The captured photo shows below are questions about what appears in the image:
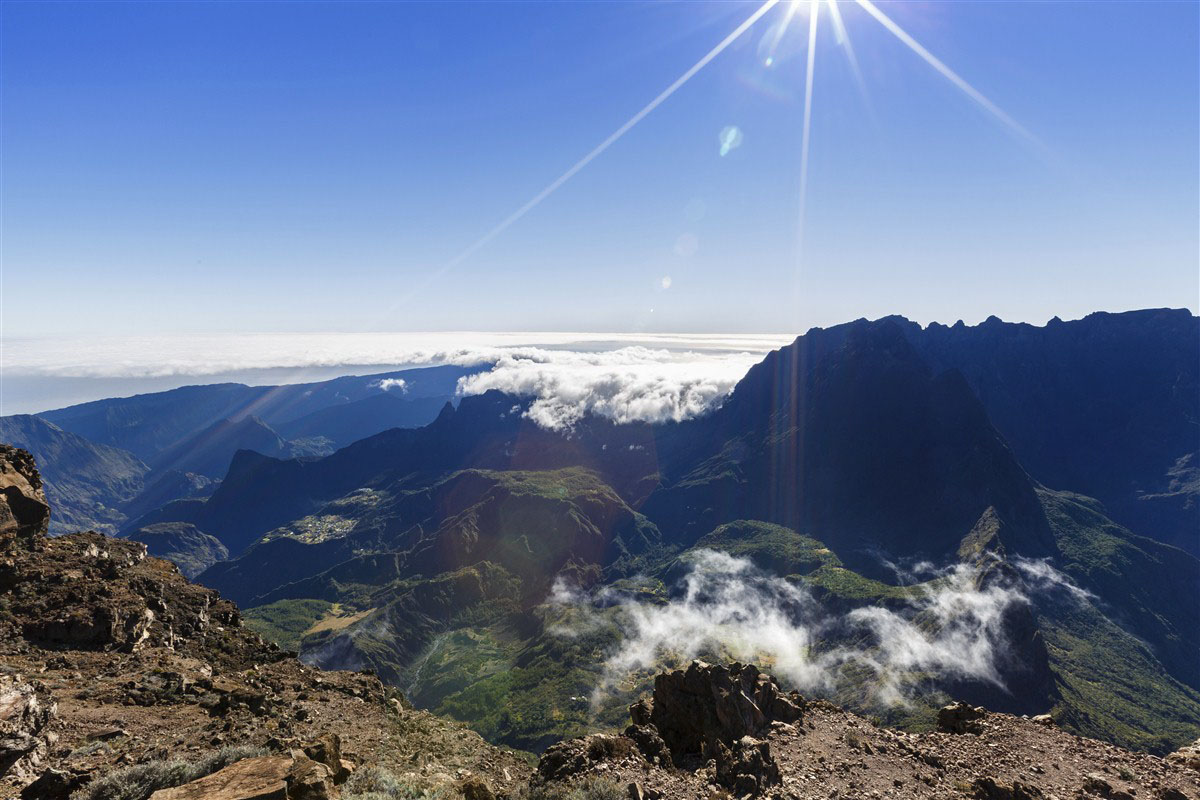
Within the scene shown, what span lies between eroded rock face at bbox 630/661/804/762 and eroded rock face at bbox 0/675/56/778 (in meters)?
29.4

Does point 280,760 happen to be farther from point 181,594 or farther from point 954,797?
point 181,594

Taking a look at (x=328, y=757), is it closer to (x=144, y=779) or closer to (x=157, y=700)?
(x=144, y=779)

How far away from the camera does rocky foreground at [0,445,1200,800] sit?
1953cm

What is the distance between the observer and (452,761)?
30000mm

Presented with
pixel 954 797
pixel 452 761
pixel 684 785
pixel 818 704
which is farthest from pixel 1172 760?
pixel 452 761

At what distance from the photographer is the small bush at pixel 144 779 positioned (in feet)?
56.9

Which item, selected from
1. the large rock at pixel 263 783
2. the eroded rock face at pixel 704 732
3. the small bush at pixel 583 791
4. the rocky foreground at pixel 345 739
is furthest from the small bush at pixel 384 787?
the eroded rock face at pixel 704 732

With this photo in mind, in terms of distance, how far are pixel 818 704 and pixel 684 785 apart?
16.5 meters

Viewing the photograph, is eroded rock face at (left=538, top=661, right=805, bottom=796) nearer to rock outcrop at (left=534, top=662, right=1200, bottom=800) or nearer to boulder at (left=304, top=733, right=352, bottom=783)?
rock outcrop at (left=534, top=662, right=1200, bottom=800)

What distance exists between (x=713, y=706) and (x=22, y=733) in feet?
112

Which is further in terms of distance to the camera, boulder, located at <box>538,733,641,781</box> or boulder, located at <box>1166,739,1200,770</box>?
boulder, located at <box>1166,739,1200,770</box>

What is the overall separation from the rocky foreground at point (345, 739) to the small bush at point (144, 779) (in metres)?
0.07

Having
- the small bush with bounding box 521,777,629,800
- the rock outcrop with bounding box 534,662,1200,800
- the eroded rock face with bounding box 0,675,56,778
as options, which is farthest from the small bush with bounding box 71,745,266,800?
the rock outcrop with bounding box 534,662,1200,800

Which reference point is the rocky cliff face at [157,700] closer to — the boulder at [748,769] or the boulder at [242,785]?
the boulder at [242,785]
